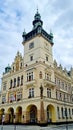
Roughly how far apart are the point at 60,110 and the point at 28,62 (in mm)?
15595

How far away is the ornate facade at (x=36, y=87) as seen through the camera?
129 ft

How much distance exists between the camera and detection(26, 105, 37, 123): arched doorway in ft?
132

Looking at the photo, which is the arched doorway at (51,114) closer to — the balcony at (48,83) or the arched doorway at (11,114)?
the balcony at (48,83)

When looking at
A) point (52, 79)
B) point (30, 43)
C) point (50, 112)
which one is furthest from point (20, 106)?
point (30, 43)

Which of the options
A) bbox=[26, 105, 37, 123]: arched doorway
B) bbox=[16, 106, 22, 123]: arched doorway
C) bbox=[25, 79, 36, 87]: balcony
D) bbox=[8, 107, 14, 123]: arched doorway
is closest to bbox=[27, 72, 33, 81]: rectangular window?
bbox=[25, 79, 36, 87]: balcony

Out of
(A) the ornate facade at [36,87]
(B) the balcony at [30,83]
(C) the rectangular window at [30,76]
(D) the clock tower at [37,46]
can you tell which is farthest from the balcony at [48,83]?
(D) the clock tower at [37,46]

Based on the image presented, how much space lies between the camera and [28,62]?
44.7 m

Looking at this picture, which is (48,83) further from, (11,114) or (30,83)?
(11,114)

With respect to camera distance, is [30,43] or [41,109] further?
[30,43]

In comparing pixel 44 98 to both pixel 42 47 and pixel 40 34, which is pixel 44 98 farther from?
pixel 40 34

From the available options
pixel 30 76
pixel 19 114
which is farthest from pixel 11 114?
pixel 30 76

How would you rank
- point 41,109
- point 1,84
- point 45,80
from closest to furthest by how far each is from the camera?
point 41,109, point 45,80, point 1,84

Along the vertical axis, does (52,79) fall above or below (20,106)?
above

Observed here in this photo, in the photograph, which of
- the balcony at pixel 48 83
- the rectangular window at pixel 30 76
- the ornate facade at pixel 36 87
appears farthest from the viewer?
the rectangular window at pixel 30 76
